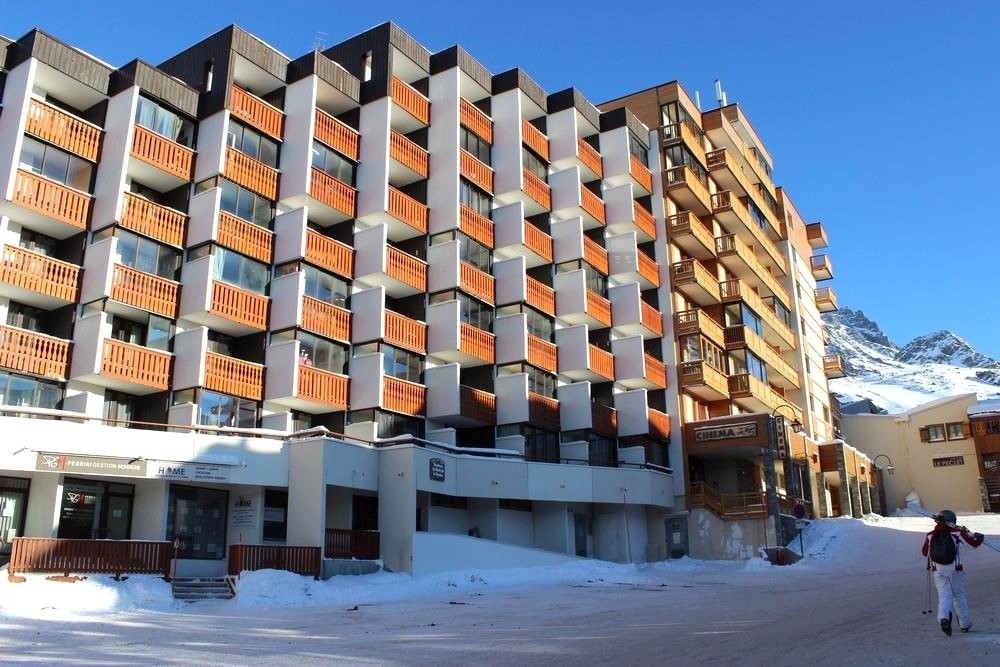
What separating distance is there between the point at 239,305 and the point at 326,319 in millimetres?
3577

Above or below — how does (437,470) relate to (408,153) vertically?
below

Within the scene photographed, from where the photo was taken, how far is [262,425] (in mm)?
33625

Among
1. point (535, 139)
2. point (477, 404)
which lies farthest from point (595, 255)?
point (477, 404)

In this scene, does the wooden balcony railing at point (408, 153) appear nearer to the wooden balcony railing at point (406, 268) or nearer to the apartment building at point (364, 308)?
the apartment building at point (364, 308)

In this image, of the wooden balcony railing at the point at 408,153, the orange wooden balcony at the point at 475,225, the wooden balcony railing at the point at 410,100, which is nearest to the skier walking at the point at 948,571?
the orange wooden balcony at the point at 475,225

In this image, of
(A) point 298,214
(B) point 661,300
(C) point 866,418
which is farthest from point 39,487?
(C) point 866,418

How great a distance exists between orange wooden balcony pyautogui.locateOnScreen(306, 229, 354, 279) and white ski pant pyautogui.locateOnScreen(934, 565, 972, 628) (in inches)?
1055

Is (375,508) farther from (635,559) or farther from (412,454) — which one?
(635,559)

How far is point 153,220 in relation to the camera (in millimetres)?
32500

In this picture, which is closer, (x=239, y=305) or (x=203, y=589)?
(x=203, y=589)

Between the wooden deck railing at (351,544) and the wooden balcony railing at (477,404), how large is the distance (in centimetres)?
977

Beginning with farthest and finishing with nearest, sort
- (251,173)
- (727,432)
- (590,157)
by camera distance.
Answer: (590,157), (727,432), (251,173)

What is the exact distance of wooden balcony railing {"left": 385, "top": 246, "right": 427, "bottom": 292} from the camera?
3842 centimetres

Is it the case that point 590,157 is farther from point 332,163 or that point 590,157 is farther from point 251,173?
point 251,173
